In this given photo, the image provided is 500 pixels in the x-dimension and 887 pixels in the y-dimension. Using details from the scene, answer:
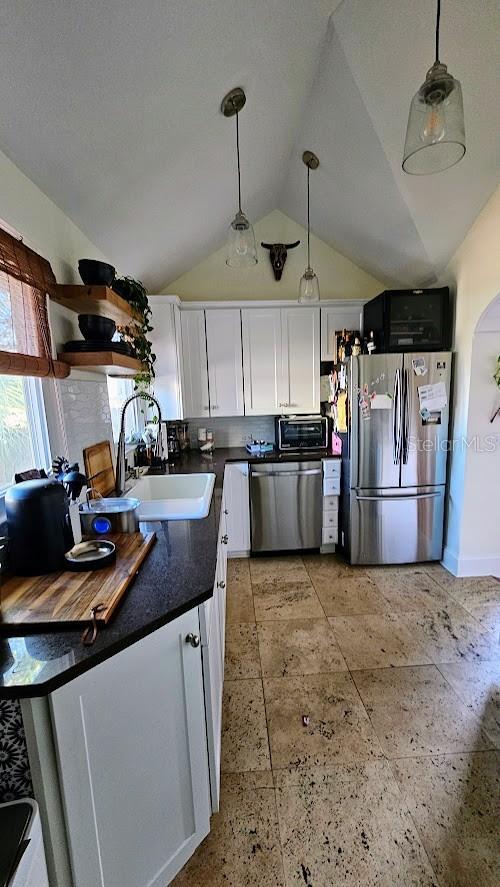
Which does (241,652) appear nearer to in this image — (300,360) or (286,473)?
(286,473)

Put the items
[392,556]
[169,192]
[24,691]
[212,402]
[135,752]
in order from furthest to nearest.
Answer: [212,402]
[392,556]
[169,192]
[135,752]
[24,691]

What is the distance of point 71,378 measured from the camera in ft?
5.52

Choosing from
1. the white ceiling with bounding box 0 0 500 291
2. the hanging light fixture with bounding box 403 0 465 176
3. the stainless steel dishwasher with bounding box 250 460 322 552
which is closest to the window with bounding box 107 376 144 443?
the white ceiling with bounding box 0 0 500 291

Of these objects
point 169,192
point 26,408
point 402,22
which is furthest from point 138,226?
point 402,22

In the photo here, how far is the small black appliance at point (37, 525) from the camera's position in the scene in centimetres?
106

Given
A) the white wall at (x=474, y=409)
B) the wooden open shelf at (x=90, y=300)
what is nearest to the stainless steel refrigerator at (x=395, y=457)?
the white wall at (x=474, y=409)

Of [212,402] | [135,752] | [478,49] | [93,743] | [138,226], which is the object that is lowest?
[135,752]

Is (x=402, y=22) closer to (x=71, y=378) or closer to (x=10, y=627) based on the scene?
(x=71, y=378)

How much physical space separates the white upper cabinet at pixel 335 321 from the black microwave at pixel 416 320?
1.54 ft

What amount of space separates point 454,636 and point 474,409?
1.56 metres

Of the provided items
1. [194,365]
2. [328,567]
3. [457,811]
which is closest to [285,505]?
[328,567]

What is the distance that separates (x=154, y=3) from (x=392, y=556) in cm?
334

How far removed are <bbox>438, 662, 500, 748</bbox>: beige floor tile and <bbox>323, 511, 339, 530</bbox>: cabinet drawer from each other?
1.39 m

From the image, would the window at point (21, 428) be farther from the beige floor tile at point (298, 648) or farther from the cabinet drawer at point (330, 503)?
the cabinet drawer at point (330, 503)
